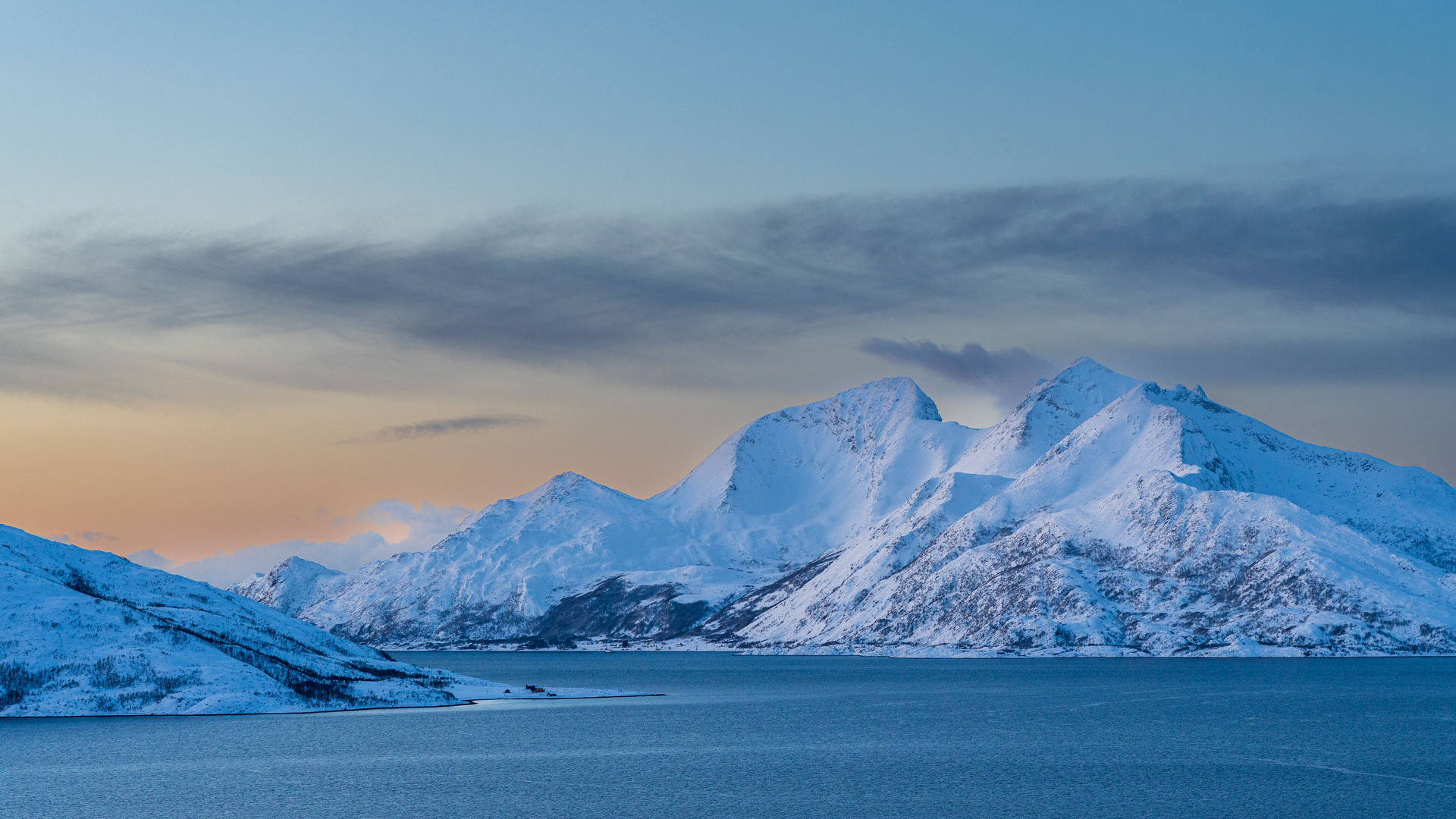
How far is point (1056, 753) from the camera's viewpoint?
12331cm

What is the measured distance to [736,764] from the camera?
379 ft

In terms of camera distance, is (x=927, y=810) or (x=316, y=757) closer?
(x=927, y=810)

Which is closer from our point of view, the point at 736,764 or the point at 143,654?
the point at 736,764

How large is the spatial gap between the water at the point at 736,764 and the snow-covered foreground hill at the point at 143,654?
15.5ft

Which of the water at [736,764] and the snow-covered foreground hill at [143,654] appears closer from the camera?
the water at [736,764]

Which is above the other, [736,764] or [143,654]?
[143,654]

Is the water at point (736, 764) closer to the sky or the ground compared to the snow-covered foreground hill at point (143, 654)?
closer to the ground

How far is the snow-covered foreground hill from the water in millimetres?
4717

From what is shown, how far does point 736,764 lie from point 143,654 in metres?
80.1

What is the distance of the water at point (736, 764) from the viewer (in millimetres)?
90938

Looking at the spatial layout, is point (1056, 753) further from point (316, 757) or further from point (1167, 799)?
point (316, 757)

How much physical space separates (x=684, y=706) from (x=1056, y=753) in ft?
247

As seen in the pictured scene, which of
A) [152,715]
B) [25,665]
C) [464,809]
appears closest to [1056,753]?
[464,809]

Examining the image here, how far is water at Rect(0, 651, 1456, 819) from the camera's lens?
90938 mm
